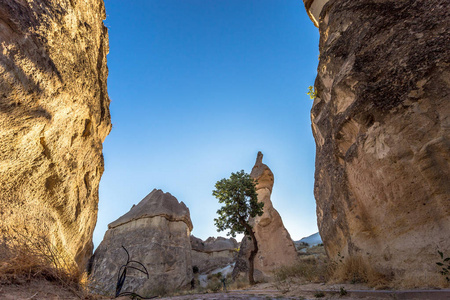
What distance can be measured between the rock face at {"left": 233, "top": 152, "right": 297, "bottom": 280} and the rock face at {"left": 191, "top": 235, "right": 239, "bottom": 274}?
9609mm

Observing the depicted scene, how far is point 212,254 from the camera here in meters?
26.8

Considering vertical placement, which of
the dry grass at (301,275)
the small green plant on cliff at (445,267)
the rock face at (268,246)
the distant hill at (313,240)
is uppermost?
the distant hill at (313,240)

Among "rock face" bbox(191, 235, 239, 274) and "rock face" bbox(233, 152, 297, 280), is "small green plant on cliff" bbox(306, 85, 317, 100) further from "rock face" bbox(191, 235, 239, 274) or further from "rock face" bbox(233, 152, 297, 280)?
"rock face" bbox(191, 235, 239, 274)

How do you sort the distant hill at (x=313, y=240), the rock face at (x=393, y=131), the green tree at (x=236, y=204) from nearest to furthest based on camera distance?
the rock face at (x=393, y=131) < the green tree at (x=236, y=204) < the distant hill at (x=313, y=240)

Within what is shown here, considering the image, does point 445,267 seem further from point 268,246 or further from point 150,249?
point 150,249

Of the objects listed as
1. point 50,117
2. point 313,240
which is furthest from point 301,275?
point 313,240

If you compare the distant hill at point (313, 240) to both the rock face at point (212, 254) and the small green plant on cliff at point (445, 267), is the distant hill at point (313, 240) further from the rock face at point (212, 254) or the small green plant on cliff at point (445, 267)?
the small green plant on cliff at point (445, 267)

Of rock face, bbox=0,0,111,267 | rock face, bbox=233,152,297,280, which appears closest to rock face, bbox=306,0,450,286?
rock face, bbox=0,0,111,267

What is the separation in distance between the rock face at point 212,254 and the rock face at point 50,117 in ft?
67.5

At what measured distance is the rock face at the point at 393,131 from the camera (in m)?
4.04

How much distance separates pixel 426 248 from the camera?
3938mm

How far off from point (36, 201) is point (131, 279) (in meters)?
11.6

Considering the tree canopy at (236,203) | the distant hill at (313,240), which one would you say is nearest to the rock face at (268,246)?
the tree canopy at (236,203)

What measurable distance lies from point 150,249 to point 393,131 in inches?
562
